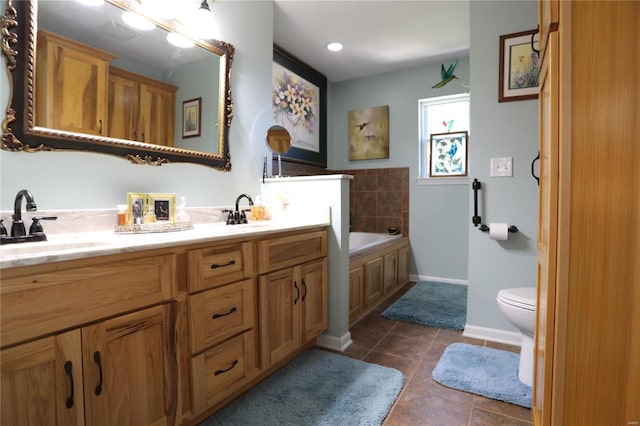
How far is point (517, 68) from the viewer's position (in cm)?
218

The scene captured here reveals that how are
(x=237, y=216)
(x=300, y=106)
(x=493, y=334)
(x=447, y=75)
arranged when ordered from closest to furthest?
(x=237, y=216), (x=493, y=334), (x=447, y=75), (x=300, y=106)

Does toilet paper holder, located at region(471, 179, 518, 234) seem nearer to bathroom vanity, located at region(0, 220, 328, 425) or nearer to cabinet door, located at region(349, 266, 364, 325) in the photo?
cabinet door, located at region(349, 266, 364, 325)

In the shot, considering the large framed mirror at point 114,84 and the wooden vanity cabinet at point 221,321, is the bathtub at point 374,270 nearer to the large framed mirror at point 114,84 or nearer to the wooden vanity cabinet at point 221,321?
the wooden vanity cabinet at point 221,321

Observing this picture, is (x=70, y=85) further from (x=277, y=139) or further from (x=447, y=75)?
(x=447, y=75)

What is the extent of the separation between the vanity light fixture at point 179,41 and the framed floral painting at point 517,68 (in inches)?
77.2

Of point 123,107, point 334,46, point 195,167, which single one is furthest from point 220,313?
point 334,46

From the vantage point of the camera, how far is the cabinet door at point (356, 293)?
2.59 meters

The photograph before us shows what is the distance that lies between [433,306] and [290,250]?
1742mm

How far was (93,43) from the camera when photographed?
4.99ft

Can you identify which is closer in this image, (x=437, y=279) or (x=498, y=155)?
(x=498, y=155)

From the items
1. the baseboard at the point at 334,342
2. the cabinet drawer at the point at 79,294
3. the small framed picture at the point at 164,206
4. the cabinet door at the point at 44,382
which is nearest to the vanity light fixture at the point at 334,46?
the small framed picture at the point at 164,206

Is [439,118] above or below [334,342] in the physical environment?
above

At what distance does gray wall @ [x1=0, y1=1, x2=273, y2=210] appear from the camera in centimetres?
135

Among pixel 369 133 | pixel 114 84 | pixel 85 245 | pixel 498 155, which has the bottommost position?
pixel 85 245
